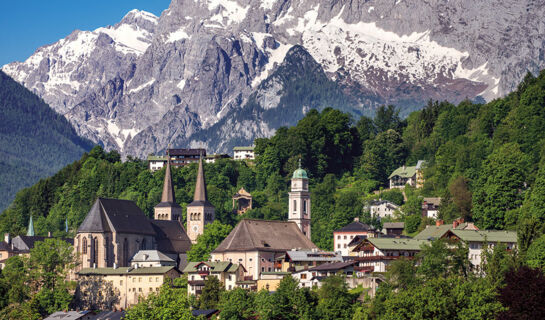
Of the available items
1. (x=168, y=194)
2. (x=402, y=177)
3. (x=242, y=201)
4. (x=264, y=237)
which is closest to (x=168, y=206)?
(x=168, y=194)

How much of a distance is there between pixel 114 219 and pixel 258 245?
783 inches

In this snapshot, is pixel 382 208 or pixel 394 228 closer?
pixel 394 228

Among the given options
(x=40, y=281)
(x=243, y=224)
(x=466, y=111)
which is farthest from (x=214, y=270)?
(x=466, y=111)

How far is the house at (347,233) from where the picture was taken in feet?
447

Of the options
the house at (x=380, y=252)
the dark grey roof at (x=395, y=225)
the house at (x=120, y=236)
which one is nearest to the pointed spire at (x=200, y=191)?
the house at (x=120, y=236)

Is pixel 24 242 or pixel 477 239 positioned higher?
pixel 24 242

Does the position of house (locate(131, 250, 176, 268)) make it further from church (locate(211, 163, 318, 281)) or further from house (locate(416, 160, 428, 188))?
house (locate(416, 160, 428, 188))

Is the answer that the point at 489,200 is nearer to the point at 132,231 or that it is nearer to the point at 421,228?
the point at 421,228

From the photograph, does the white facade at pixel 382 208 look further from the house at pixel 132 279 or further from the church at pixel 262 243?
the house at pixel 132 279

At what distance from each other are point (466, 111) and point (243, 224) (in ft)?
179

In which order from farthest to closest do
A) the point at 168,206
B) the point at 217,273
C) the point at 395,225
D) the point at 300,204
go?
the point at 168,206 → the point at 300,204 → the point at 395,225 → the point at 217,273

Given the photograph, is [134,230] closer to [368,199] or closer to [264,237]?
[264,237]

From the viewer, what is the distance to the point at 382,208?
507 ft

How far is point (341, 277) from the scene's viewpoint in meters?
106
